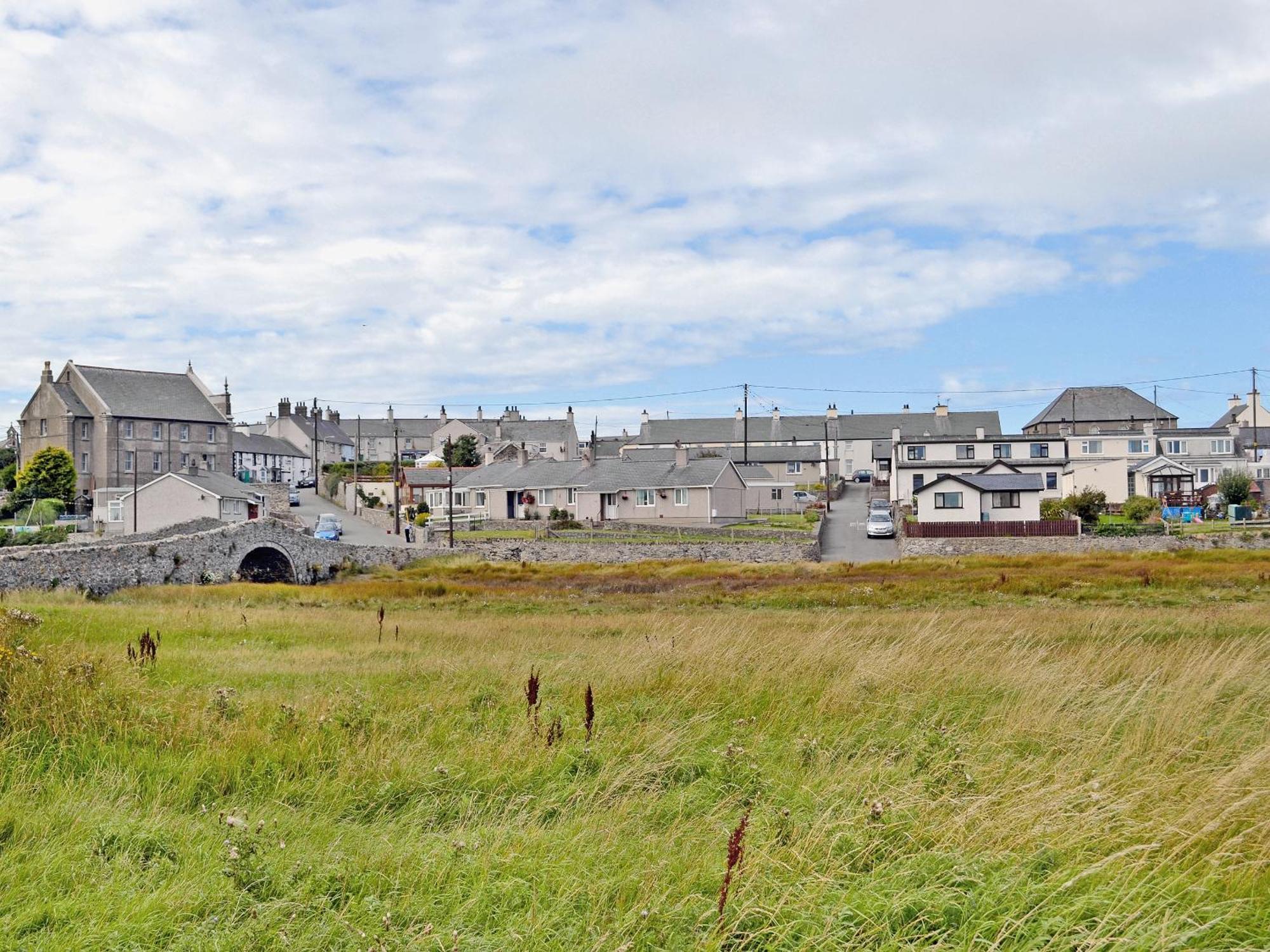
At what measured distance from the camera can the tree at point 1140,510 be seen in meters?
63.2

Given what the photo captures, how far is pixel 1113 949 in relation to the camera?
171 inches

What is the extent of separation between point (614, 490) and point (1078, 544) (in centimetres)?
3585

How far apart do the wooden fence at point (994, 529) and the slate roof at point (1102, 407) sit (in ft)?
208

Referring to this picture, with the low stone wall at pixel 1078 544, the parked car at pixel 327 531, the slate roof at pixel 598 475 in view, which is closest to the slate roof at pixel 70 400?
the parked car at pixel 327 531

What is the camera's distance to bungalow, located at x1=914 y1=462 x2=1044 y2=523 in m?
64.3

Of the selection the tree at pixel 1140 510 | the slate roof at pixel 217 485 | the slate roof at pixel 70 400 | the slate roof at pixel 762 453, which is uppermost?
the slate roof at pixel 70 400

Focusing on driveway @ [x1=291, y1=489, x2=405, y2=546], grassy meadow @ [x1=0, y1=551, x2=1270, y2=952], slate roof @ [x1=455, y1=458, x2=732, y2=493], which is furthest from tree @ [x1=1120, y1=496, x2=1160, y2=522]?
grassy meadow @ [x1=0, y1=551, x2=1270, y2=952]

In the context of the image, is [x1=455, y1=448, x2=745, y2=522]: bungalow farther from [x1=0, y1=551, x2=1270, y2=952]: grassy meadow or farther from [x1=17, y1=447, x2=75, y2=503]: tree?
[x1=0, y1=551, x2=1270, y2=952]: grassy meadow

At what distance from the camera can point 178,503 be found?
66938 millimetres

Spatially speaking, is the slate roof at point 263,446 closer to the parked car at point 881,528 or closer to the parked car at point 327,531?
the parked car at point 327,531

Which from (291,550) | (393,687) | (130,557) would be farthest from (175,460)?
(393,687)

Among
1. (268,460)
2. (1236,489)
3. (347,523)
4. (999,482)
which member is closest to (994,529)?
(999,482)

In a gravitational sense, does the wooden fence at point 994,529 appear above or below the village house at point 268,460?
below

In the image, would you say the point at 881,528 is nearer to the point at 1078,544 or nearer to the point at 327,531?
the point at 1078,544
